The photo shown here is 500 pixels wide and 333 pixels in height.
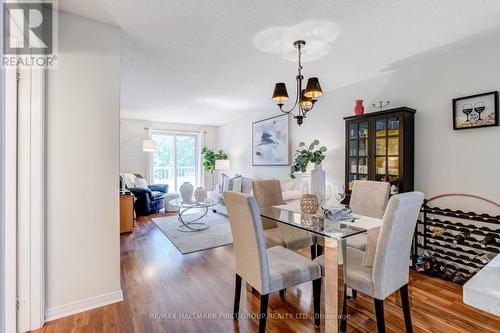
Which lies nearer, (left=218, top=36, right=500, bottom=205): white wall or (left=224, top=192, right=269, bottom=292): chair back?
(left=224, top=192, right=269, bottom=292): chair back

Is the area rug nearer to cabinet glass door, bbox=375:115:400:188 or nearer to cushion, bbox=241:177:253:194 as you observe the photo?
cushion, bbox=241:177:253:194

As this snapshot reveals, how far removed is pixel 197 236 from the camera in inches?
160

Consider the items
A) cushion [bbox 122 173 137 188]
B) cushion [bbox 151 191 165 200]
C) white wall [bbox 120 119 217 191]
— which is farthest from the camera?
white wall [bbox 120 119 217 191]

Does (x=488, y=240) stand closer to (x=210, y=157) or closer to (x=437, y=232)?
(x=437, y=232)

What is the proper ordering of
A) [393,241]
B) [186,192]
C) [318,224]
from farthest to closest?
[186,192] < [318,224] < [393,241]

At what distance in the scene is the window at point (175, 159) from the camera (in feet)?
23.1

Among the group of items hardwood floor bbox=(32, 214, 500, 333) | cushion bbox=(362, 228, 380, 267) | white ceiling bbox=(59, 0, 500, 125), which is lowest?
hardwood floor bbox=(32, 214, 500, 333)

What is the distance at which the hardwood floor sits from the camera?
6.07 feet

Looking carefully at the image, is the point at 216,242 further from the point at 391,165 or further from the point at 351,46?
the point at 351,46

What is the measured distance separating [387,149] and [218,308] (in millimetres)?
2598

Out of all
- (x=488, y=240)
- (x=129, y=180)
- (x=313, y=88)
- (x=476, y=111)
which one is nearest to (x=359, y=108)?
(x=476, y=111)

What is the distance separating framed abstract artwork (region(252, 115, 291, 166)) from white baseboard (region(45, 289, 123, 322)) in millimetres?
3538

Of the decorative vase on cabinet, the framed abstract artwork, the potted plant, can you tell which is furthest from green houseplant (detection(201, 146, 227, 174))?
the decorative vase on cabinet

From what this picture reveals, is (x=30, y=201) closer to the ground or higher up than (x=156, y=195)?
higher up
